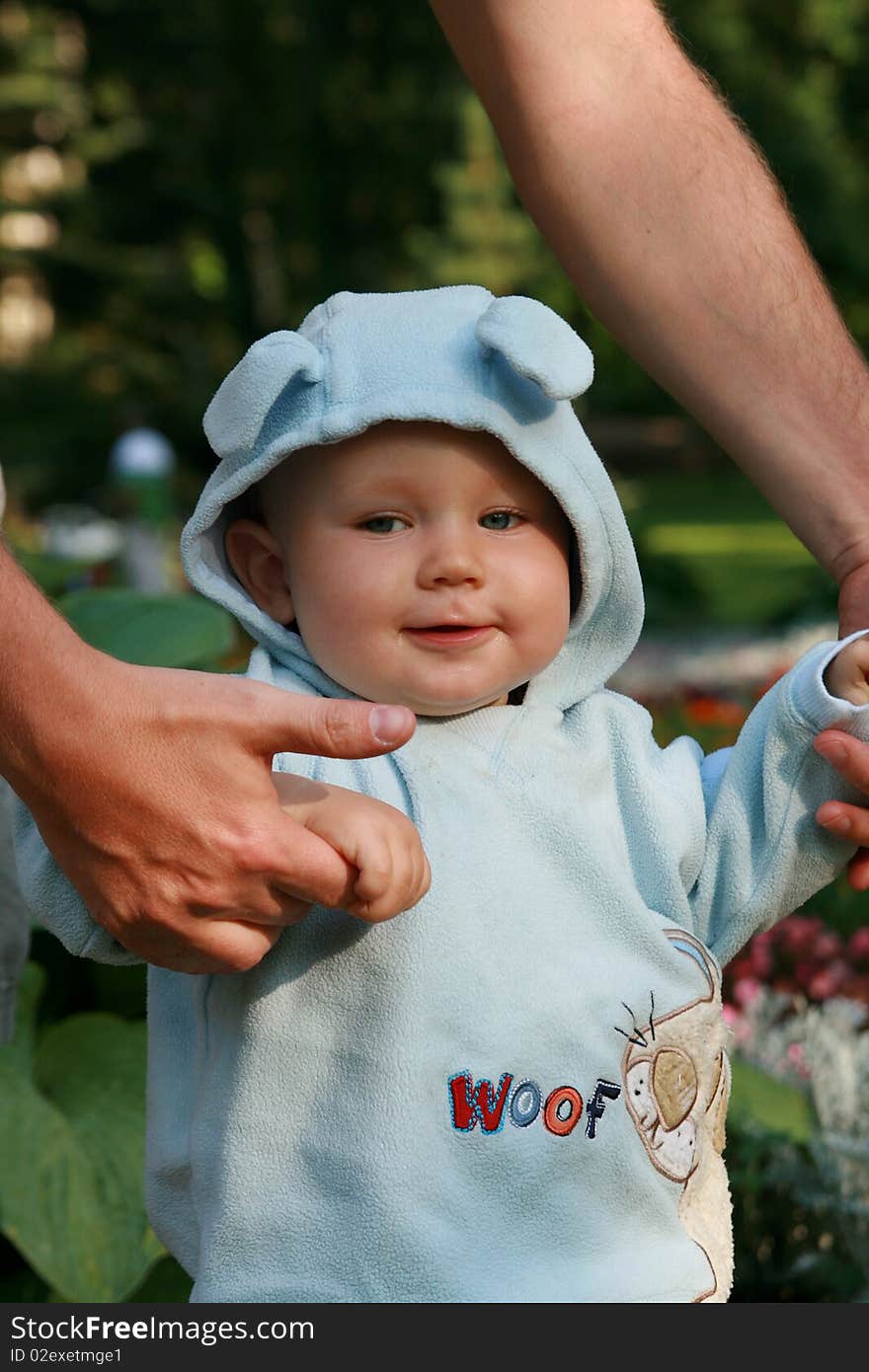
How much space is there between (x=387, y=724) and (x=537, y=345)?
0.40m

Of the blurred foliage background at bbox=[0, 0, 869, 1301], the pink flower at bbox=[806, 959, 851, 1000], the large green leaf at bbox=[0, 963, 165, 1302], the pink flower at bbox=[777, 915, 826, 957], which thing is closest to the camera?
the large green leaf at bbox=[0, 963, 165, 1302]

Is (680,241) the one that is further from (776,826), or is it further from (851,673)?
(776,826)

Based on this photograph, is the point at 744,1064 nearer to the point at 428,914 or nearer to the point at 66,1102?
the point at 66,1102

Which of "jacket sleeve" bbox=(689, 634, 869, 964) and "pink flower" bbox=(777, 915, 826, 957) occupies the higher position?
"jacket sleeve" bbox=(689, 634, 869, 964)

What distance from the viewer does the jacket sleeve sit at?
6.09 ft

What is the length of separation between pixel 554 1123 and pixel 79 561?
2.55 m

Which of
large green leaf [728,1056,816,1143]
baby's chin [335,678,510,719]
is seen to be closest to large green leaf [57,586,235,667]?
large green leaf [728,1056,816,1143]

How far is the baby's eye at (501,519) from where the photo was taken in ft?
5.81

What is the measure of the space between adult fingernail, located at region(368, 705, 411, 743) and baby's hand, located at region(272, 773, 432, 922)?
0.08 m

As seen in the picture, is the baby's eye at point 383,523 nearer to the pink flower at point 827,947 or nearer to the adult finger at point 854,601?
the adult finger at point 854,601

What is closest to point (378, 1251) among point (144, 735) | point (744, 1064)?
point (144, 735)

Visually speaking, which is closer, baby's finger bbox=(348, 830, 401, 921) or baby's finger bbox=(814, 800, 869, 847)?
baby's finger bbox=(348, 830, 401, 921)

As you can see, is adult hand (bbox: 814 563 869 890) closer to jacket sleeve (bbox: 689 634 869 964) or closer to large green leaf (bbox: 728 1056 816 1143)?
jacket sleeve (bbox: 689 634 869 964)

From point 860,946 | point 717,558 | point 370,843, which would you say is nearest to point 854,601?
point 370,843
